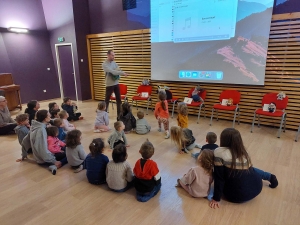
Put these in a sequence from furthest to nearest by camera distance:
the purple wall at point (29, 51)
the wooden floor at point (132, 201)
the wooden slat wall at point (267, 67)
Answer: the purple wall at point (29, 51) → the wooden slat wall at point (267, 67) → the wooden floor at point (132, 201)

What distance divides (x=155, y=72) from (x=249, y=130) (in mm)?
3094

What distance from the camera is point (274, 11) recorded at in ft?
14.2

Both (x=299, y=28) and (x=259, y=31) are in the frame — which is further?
(x=259, y=31)

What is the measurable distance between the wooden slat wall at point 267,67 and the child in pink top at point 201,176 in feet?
11.0

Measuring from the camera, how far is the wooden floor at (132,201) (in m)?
2.07

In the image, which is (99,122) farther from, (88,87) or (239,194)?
(88,87)

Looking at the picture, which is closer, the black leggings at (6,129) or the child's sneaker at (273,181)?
the child's sneaker at (273,181)

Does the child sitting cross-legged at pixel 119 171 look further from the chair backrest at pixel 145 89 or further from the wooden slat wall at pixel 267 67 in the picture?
the chair backrest at pixel 145 89

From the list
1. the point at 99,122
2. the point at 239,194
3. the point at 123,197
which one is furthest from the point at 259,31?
the point at 123,197

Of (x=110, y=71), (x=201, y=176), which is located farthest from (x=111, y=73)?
(x=201, y=176)

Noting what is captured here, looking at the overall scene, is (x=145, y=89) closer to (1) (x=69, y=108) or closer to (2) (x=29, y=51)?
(1) (x=69, y=108)

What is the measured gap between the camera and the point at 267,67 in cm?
457

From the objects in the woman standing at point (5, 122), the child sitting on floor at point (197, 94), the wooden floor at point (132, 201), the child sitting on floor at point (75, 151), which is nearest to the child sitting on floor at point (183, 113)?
the wooden floor at point (132, 201)

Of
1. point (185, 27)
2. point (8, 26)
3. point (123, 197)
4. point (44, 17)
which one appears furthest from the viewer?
point (44, 17)
